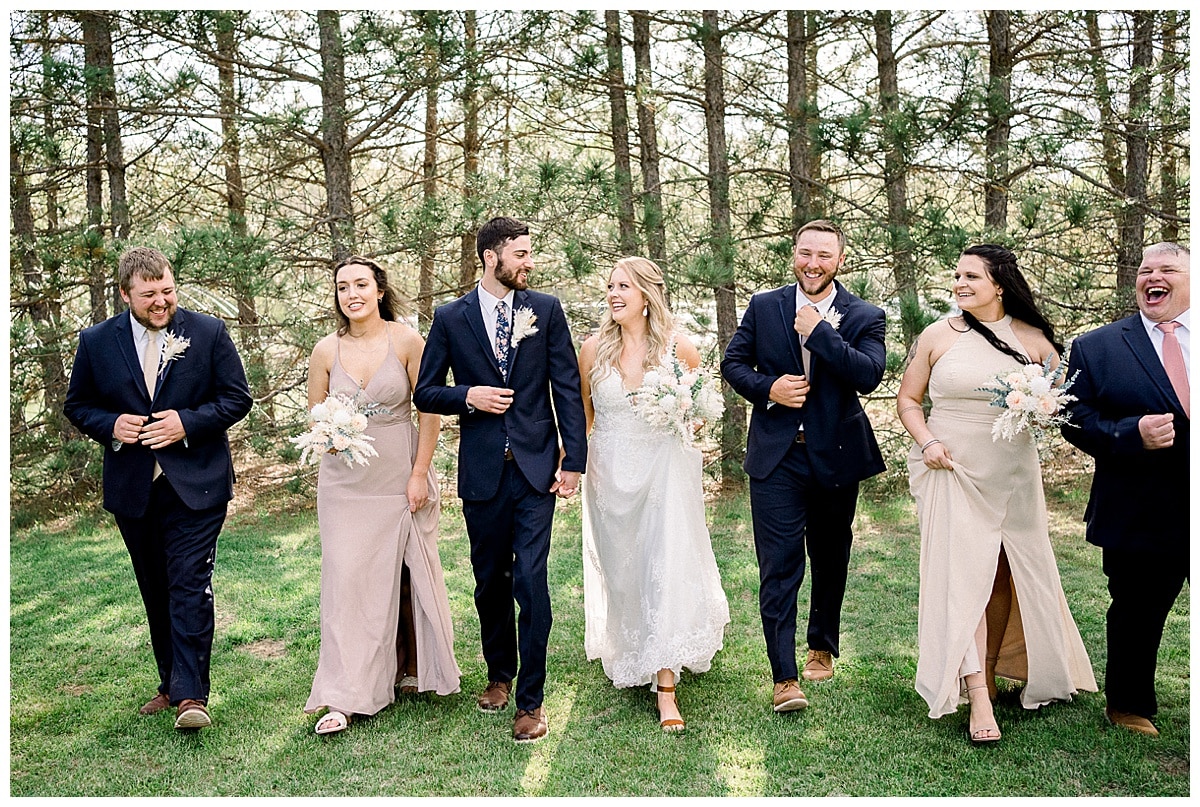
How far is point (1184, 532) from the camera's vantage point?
4.09m

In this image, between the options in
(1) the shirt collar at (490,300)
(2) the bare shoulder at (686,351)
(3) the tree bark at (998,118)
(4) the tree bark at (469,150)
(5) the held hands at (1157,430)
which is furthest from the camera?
(4) the tree bark at (469,150)

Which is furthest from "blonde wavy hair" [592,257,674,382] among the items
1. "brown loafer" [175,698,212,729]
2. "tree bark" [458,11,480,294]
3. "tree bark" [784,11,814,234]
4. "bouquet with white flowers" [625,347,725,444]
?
"tree bark" [784,11,814,234]

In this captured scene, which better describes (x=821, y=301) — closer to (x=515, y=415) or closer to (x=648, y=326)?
(x=648, y=326)

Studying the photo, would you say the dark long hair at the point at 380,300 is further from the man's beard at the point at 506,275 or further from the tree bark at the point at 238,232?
the tree bark at the point at 238,232

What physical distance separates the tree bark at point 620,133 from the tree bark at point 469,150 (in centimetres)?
129

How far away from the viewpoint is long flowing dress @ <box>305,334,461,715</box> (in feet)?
15.5

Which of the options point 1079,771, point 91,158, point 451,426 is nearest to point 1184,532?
point 1079,771

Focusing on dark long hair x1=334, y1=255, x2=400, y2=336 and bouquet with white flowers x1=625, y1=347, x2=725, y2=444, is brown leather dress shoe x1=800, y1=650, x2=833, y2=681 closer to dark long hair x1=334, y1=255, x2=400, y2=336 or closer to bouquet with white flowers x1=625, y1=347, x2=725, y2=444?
bouquet with white flowers x1=625, y1=347, x2=725, y2=444

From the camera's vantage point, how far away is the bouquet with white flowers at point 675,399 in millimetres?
4680

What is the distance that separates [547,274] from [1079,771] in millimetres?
6343

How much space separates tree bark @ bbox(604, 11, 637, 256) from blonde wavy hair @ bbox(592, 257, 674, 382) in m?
4.48

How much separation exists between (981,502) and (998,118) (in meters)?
5.25

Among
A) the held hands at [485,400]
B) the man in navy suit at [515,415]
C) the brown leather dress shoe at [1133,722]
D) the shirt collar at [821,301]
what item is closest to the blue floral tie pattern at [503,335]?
the man in navy suit at [515,415]

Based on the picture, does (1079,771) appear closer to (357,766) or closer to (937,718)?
(937,718)
